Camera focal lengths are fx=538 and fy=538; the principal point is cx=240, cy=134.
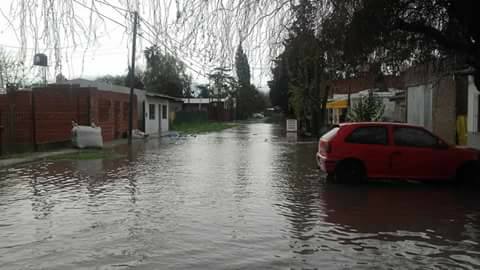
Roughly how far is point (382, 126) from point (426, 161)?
4.40 ft

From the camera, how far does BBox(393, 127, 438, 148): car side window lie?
13.2 meters

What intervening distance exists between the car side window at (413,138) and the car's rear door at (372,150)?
28cm

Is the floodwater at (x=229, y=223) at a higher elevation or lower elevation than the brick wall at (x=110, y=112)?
lower

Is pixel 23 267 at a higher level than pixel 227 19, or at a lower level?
lower

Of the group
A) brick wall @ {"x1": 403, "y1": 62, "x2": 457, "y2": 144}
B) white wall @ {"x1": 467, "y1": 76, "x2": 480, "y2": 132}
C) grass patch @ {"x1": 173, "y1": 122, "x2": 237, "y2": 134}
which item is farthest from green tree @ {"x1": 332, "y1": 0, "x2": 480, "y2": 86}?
grass patch @ {"x1": 173, "y1": 122, "x2": 237, "y2": 134}

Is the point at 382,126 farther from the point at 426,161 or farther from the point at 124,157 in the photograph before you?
the point at 124,157

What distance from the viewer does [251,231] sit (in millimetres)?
8016

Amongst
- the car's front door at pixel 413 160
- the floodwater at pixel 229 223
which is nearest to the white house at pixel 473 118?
the car's front door at pixel 413 160

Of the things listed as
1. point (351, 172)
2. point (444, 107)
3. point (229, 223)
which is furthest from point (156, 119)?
point (229, 223)

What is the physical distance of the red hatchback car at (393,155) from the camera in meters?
13.1

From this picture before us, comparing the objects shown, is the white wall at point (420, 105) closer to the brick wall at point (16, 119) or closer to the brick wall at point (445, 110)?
the brick wall at point (445, 110)

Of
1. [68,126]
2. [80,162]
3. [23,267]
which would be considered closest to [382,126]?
[23,267]

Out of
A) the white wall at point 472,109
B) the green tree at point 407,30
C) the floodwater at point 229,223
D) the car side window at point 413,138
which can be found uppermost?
the green tree at point 407,30

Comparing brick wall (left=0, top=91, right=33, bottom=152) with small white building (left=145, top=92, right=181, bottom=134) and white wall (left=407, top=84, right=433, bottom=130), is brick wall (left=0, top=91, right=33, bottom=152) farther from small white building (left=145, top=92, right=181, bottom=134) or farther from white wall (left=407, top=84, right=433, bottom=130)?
white wall (left=407, top=84, right=433, bottom=130)
